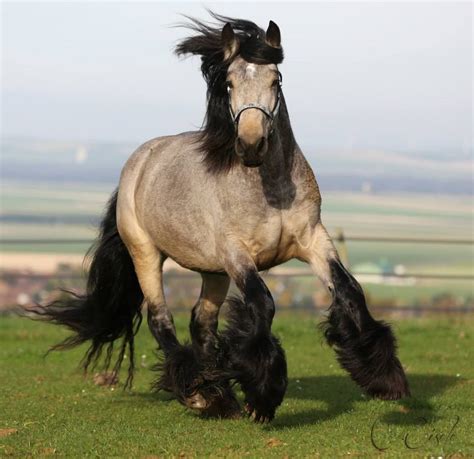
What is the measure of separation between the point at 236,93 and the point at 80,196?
107204 mm

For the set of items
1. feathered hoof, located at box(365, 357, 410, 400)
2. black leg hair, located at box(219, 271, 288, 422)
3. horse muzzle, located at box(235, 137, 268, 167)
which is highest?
horse muzzle, located at box(235, 137, 268, 167)

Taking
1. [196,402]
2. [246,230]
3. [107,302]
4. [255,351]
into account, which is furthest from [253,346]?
[107,302]

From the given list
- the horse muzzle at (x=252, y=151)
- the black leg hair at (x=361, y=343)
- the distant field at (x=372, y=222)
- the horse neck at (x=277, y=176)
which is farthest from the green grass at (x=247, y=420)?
the distant field at (x=372, y=222)

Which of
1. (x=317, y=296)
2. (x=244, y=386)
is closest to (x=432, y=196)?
(x=317, y=296)

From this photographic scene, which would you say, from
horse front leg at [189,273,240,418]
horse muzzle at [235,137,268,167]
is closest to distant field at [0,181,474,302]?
horse front leg at [189,273,240,418]

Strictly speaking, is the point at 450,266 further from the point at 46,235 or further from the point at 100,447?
the point at 100,447

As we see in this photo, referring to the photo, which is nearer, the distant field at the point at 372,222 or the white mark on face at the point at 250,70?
the white mark on face at the point at 250,70

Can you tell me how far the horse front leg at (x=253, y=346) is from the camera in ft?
23.5

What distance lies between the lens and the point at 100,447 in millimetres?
7164

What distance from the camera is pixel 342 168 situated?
115125mm

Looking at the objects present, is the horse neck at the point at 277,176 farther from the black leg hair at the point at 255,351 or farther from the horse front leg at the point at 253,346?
the black leg hair at the point at 255,351

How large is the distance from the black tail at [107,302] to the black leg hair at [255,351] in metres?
2.64

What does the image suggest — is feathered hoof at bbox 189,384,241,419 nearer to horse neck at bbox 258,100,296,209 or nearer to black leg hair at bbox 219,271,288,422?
black leg hair at bbox 219,271,288,422

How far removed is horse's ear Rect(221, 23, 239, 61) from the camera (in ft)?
25.9
